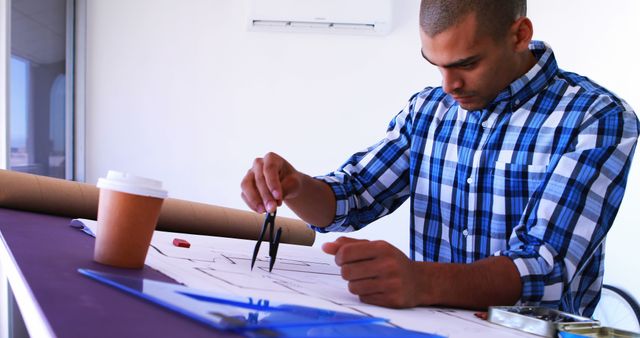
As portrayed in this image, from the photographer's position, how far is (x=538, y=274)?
1.08 metres

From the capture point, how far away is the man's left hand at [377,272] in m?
0.90

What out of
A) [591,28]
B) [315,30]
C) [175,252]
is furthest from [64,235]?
[591,28]

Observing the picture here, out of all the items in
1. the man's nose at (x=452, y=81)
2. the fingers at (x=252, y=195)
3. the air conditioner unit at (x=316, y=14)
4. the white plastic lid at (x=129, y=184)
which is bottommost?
the fingers at (x=252, y=195)

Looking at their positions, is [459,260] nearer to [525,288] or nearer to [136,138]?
[525,288]

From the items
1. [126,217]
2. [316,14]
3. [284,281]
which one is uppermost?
[316,14]

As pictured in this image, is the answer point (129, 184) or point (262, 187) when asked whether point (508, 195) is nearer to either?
point (262, 187)

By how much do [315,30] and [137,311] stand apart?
325cm

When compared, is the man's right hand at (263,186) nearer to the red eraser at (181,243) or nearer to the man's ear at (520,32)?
the red eraser at (181,243)

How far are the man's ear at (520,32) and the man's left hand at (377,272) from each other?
658 mm

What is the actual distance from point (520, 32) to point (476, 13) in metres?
0.13

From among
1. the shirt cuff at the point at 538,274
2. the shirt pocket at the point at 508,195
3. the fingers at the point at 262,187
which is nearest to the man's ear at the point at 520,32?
the shirt pocket at the point at 508,195

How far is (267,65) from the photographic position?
373 centimetres

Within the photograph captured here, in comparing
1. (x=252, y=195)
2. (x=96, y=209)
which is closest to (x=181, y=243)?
(x=252, y=195)

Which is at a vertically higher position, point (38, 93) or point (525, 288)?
point (38, 93)
